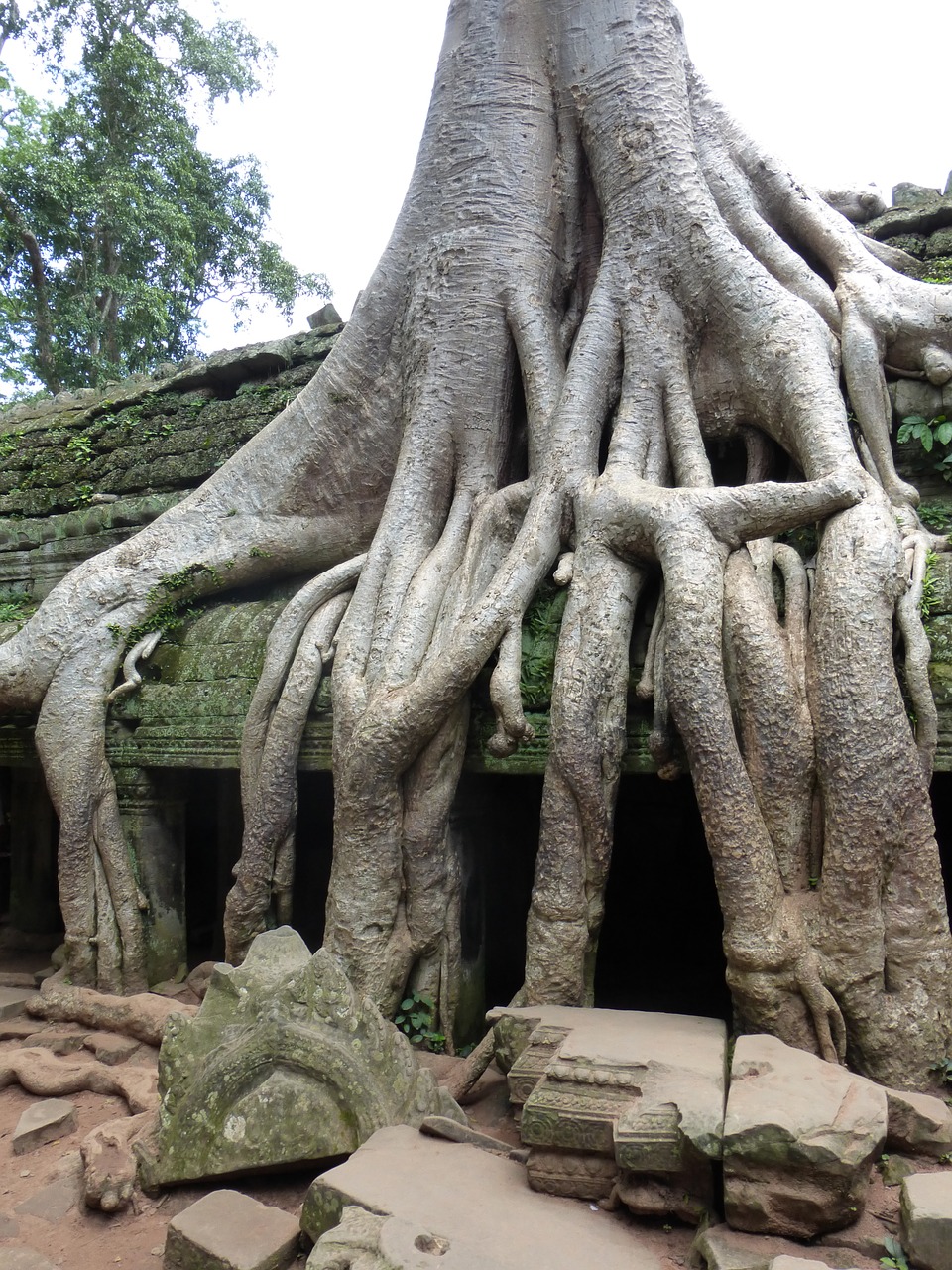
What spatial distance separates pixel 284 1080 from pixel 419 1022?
995 mm

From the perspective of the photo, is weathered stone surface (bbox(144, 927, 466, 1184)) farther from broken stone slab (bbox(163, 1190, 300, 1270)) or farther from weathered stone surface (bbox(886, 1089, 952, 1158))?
weathered stone surface (bbox(886, 1089, 952, 1158))

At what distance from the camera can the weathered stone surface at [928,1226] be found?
178 centimetres

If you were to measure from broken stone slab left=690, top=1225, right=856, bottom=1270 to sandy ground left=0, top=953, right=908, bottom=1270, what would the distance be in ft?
0.05

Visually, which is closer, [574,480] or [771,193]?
[574,480]

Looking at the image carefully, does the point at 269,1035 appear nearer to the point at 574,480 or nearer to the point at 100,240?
the point at 574,480

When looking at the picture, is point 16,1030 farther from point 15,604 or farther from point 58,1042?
point 15,604

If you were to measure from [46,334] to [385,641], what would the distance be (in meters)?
11.7

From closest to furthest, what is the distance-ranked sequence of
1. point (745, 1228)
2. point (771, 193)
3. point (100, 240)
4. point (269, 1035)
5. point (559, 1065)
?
point (745, 1228) → point (559, 1065) → point (269, 1035) → point (771, 193) → point (100, 240)

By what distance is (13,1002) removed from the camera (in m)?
4.04

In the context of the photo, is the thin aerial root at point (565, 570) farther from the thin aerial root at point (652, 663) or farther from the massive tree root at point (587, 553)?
the thin aerial root at point (652, 663)

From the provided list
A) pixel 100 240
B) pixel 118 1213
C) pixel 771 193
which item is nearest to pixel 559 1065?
pixel 118 1213

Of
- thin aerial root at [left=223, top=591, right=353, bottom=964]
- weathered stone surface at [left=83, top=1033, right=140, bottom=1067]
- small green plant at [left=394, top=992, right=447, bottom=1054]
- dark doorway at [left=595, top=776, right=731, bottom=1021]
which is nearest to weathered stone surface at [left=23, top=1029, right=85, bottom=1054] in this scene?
weathered stone surface at [left=83, top=1033, right=140, bottom=1067]

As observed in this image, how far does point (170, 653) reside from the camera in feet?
14.6

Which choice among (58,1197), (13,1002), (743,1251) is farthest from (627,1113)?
(13,1002)
